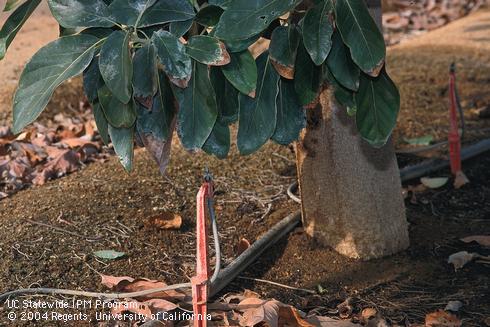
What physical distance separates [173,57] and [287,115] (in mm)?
495

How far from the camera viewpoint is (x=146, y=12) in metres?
2.40

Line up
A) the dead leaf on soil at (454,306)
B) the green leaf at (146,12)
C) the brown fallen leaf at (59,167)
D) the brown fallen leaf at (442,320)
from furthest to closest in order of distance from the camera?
1. the brown fallen leaf at (59,167)
2. the dead leaf on soil at (454,306)
3. the brown fallen leaf at (442,320)
4. the green leaf at (146,12)

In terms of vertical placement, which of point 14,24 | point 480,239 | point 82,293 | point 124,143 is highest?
point 14,24

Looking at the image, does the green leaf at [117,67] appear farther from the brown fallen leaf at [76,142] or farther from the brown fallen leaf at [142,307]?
the brown fallen leaf at [76,142]

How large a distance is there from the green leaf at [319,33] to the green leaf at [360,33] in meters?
0.05

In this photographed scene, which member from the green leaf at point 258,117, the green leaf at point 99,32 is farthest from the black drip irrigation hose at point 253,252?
the green leaf at point 99,32

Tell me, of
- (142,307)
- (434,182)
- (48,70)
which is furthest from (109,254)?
(434,182)

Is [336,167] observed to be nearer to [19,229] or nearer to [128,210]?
[128,210]

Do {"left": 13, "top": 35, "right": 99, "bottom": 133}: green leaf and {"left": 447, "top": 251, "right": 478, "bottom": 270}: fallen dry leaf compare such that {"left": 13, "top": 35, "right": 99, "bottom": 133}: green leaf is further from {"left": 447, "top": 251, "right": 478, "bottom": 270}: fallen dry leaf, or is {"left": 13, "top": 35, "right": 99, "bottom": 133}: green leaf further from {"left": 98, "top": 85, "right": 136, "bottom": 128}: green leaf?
{"left": 447, "top": 251, "right": 478, "bottom": 270}: fallen dry leaf

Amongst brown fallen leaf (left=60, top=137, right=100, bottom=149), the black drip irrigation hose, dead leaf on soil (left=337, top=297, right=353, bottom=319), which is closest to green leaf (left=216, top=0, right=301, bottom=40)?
the black drip irrigation hose

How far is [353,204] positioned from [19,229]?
53.2 inches

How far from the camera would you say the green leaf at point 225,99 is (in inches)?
102

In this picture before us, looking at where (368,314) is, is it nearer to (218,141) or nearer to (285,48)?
(218,141)

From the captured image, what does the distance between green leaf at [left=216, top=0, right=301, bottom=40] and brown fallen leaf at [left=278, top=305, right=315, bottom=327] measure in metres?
1.00
